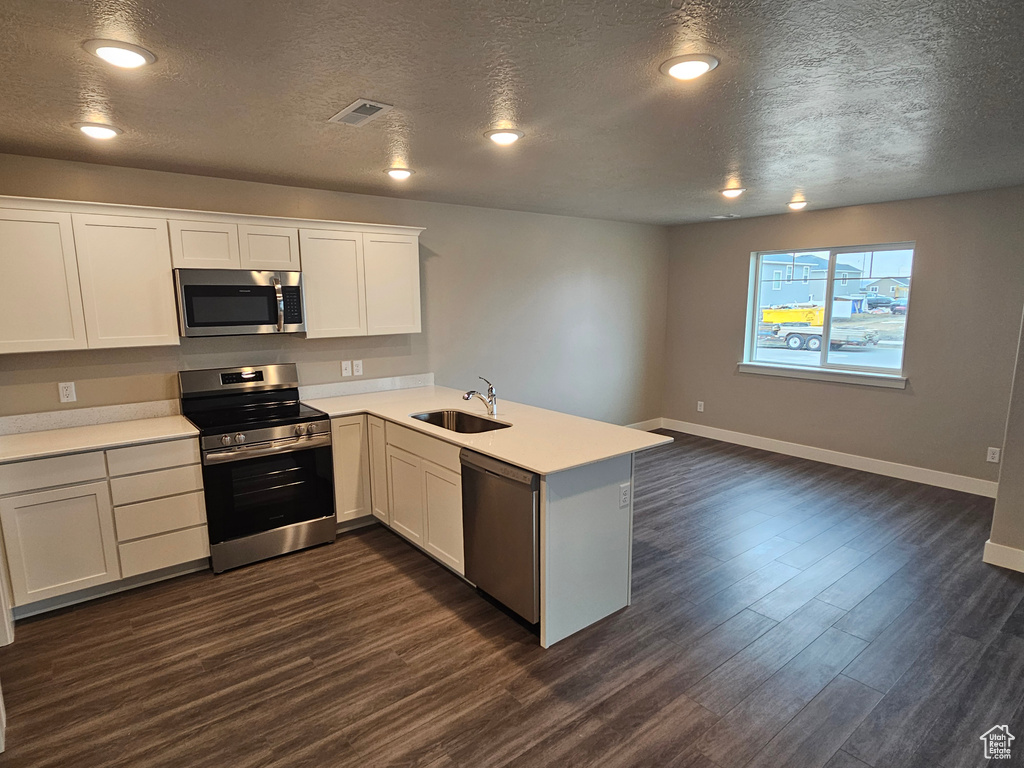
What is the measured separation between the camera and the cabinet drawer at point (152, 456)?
9.70 ft

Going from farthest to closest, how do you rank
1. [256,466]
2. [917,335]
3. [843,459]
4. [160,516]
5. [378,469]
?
[843,459], [917,335], [378,469], [256,466], [160,516]

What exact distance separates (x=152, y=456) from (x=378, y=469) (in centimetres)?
133

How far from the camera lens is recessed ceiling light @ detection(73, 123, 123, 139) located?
248 cm

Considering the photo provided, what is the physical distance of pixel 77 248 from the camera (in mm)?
2988

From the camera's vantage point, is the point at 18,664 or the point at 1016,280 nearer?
the point at 18,664

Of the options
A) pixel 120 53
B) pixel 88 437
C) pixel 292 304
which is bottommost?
pixel 88 437

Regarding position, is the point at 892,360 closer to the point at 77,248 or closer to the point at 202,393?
the point at 202,393

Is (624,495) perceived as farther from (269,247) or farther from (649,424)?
(649,424)

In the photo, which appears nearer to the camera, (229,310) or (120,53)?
(120,53)

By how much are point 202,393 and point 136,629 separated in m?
1.45

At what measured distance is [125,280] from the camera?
10.3ft

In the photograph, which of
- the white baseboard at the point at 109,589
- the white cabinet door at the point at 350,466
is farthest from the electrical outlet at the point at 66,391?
the white cabinet door at the point at 350,466

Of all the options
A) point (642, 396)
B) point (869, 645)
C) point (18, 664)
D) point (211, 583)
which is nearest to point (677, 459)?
point (642, 396)

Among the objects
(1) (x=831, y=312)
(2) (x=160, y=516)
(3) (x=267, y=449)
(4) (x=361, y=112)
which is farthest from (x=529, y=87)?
(1) (x=831, y=312)
